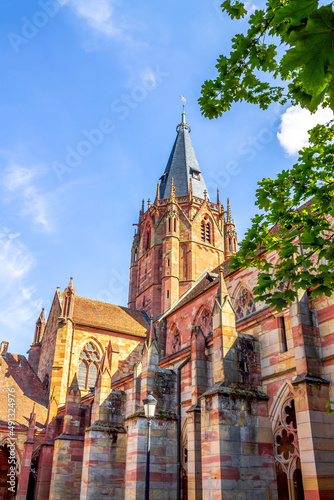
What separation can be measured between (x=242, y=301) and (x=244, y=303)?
0.25 metres

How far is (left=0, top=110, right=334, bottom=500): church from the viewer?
404 inches

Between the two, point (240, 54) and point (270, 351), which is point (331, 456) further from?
point (240, 54)

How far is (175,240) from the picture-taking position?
37.8 m

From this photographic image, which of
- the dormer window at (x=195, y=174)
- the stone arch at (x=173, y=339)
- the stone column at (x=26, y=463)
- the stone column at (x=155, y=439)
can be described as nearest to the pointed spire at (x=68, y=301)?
the stone arch at (x=173, y=339)

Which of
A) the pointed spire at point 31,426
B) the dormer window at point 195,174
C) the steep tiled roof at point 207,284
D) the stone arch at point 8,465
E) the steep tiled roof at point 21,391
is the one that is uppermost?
the dormer window at point 195,174

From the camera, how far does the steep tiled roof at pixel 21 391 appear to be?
26359 mm

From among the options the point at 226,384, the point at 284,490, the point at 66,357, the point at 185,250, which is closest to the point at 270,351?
the point at 226,384

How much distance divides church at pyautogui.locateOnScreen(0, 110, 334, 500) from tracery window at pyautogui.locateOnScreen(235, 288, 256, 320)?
0.06 metres

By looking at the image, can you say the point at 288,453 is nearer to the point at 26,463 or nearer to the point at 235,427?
the point at 235,427

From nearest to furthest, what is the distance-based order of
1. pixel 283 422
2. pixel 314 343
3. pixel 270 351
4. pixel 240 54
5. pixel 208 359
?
pixel 240 54 < pixel 314 343 < pixel 283 422 < pixel 270 351 < pixel 208 359

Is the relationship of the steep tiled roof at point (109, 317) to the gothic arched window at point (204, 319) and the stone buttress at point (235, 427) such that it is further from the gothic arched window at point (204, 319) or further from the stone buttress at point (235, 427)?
the stone buttress at point (235, 427)

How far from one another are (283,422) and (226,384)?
1.70 metres

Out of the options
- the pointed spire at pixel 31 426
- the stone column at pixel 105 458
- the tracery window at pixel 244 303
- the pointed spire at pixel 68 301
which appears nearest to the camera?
the stone column at pixel 105 458

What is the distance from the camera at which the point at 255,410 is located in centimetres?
1133
